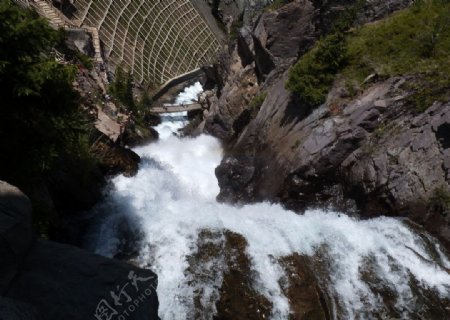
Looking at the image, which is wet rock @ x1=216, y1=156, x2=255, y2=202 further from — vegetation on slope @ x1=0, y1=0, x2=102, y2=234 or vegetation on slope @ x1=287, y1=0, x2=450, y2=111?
vegetation on slope @ x1=0, y1=0, x2=102, y2=234

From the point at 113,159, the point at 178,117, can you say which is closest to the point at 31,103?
the point at 113,159

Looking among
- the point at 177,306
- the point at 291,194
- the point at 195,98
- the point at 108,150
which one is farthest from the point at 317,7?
the point at 177,306

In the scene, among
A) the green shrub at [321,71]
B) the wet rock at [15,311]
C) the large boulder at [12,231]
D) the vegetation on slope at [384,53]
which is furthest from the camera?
the green shrub at [321,71]

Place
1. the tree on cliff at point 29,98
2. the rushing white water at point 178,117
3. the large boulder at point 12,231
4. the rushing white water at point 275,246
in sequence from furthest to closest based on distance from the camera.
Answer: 1. the rushing white water at point 178,117
2. the rushing white water at point 275,246
3. the tree on cliff at point 29,98
4. the large boulder at point 12,231

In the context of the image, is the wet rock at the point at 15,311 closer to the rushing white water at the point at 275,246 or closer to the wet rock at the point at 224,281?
the rushing white water at the point at 275,246

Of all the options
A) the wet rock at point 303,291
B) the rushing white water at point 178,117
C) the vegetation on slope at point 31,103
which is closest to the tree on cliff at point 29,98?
the vegetation on slope at point 31,103

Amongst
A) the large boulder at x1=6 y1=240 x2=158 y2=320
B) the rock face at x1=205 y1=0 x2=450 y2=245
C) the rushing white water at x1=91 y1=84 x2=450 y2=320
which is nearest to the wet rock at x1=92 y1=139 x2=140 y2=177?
the rushing white water at x1=91 y1=84 x2=450 y2=320

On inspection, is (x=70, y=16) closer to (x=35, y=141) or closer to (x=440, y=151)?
(x=35, y=141)

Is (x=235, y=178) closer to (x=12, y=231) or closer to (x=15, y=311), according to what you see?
(x=12, y=231)
